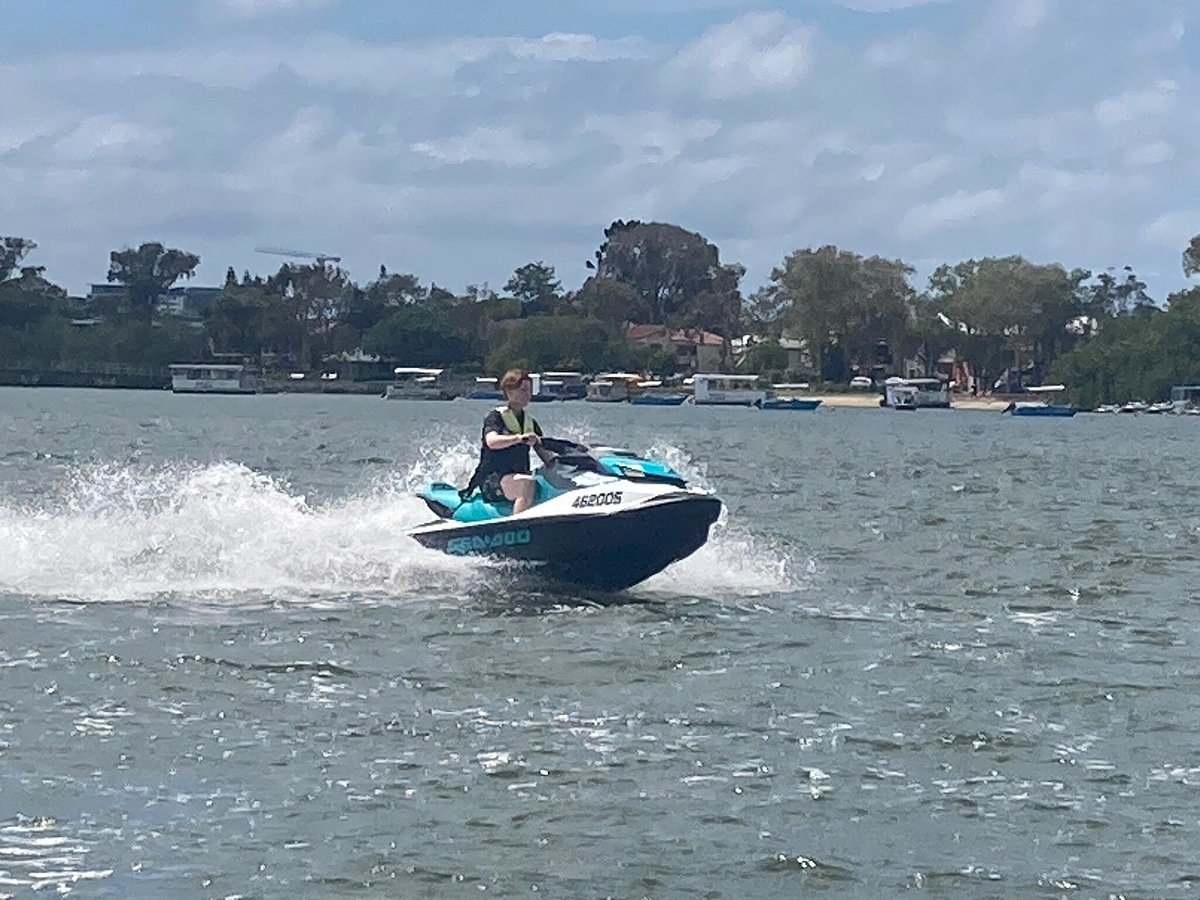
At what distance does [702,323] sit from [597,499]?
17135cm

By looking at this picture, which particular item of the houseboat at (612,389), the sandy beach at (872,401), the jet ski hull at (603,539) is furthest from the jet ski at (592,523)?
the houseboat at (612,389)

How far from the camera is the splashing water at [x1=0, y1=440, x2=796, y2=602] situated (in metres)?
20.4

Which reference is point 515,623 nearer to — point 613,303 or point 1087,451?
point 1087,451

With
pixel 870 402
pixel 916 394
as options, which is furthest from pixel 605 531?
pixel 870 402

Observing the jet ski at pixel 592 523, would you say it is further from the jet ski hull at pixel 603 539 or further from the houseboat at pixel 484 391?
the houseboat at pixel 484 391

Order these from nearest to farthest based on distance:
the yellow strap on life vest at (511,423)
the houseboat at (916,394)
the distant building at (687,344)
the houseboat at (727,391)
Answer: the yellow strap on life vest at (511,423)
the houseboat at (916,394)
the houseboat at (727,391)
the distant building at (687,344)

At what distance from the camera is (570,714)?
46.6 feet

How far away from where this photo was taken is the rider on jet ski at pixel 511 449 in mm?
19578

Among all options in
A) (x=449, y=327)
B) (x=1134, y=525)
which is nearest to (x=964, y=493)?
(x=1134, y=525)

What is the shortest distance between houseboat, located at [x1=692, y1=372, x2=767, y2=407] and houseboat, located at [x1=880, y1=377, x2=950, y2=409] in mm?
8634

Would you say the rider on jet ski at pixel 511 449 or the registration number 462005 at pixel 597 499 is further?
the rider on jet ski at pixel 511 449

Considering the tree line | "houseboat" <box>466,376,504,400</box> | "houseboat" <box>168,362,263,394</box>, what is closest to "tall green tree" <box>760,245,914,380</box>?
the tree line

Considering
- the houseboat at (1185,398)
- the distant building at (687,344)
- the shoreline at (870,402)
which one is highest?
the distant building at (687,344)

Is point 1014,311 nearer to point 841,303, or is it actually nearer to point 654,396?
point 841,303
